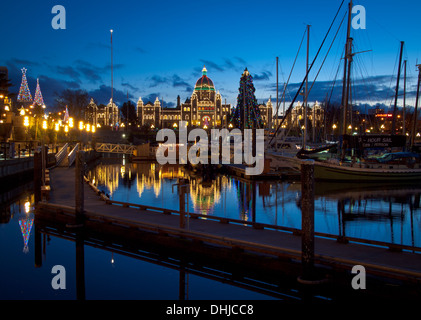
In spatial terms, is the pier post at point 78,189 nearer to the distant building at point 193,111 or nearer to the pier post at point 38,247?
the pier post at point 38,247

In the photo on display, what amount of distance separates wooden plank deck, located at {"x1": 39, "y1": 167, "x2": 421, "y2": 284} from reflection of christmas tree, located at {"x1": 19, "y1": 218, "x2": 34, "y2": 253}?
1.13m

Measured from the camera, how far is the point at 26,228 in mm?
20031

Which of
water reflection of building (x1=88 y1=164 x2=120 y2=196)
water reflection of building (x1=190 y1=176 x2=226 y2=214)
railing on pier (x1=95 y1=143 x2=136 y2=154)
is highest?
railing on pier (x1=95 y1=143 x2=136 y2=154)

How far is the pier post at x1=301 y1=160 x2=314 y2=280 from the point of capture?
10.6 meters

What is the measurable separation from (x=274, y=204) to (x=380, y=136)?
1761cm

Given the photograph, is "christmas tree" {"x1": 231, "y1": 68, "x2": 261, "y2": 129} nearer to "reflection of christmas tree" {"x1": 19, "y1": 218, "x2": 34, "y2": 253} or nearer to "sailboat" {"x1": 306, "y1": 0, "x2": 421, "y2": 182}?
"sailboat" {"x1": 306, "y1": 0, "x2": 421, "y2": 182}

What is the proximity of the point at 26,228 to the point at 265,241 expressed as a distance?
12611 millimetres

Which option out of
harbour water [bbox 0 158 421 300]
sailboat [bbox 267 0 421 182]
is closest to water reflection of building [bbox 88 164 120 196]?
harbour water [bbox 0 158 421 300]

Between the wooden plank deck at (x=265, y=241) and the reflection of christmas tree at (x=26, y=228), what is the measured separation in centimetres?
113

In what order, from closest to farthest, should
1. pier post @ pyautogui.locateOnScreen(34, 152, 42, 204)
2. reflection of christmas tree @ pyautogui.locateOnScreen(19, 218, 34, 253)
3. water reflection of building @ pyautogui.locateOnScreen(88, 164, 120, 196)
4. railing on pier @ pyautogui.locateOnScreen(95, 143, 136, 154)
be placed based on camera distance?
1. reflection of christmas tree @ pyautogui.locateOnScreen(19, 218, 34, 253)
2. pier post @ pyautogui.locateOnScreen(34, 152, 42, 204)
3. water reflection of building @ pyautogui.locateOnScreen(88, 164, 120, 196)
4. railing on pier @ pyautogui.locateOnScreen(95, 143, 136, 154)

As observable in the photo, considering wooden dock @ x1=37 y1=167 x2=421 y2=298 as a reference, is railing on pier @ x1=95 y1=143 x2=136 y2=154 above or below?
above

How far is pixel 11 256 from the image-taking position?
15.8 metres

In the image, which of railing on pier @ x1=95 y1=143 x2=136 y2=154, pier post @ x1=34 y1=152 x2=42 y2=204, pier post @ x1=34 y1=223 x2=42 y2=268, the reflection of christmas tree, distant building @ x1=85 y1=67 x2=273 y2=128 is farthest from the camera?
distant building @ x1=85 y1=67 x2=273 y2=128
